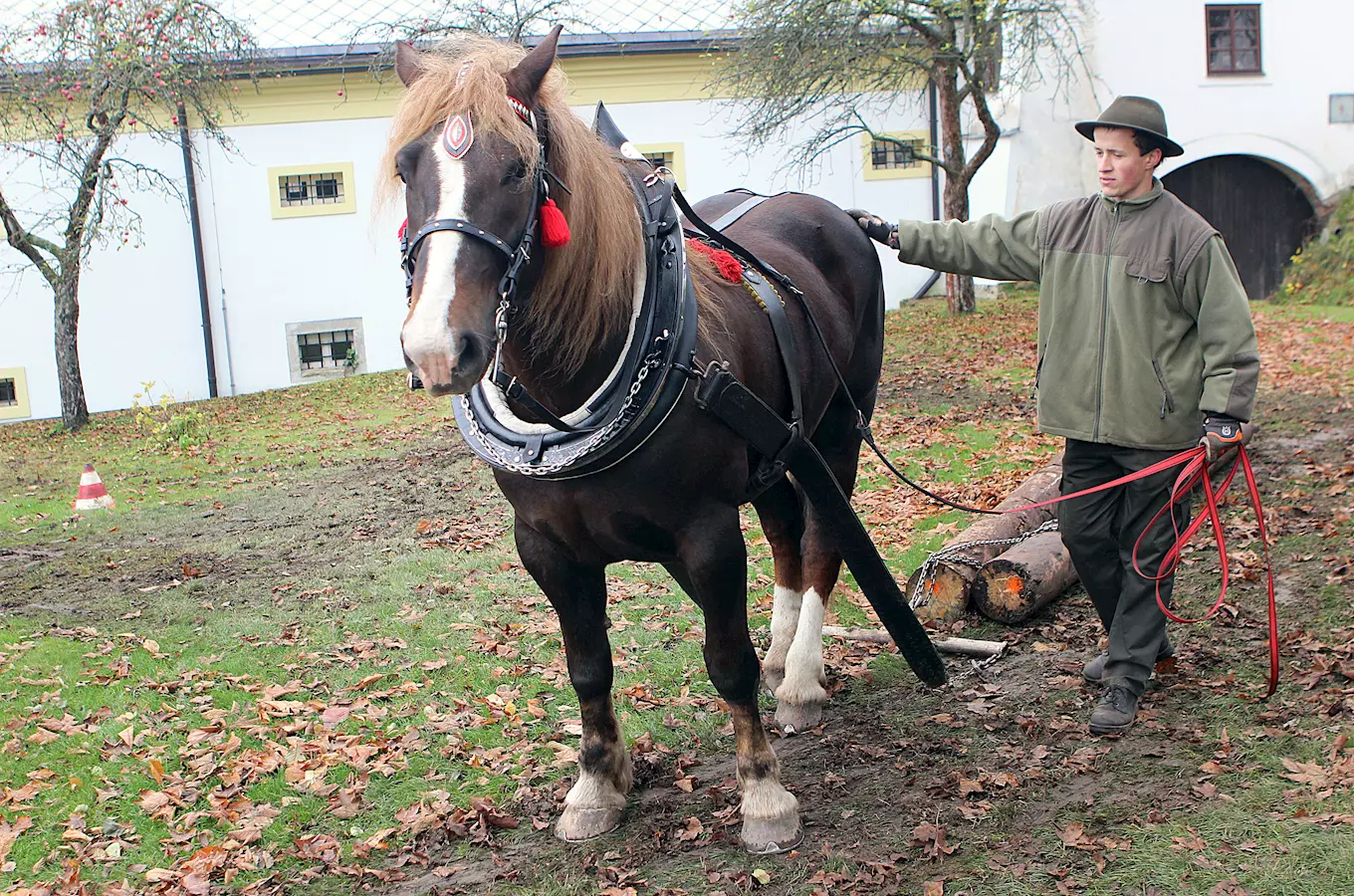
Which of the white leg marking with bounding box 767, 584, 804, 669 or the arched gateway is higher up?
the arched gateway

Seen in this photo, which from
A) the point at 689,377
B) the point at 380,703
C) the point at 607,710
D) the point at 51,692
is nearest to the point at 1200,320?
the point at 689,377

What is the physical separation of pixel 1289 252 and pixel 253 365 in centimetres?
1826

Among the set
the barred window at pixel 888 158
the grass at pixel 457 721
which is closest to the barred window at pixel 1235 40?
the barred window at pixel 888 158

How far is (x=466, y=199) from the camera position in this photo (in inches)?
93.0

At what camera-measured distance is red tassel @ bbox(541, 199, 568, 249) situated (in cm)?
254

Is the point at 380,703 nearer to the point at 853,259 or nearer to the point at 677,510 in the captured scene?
the point at 677,510

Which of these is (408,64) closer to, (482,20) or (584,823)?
(584,823)

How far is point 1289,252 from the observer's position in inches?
794

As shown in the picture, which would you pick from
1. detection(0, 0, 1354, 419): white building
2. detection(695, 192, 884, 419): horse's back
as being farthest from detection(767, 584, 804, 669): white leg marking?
detection(0, 0, 1354, 419): white building

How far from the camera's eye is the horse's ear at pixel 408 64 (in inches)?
105

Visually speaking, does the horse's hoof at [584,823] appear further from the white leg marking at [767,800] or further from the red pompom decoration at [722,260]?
the red pompom decoration at [722,260]

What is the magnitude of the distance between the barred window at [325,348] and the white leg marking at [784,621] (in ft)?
48.3

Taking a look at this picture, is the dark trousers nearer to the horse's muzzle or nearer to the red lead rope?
the red lead rope

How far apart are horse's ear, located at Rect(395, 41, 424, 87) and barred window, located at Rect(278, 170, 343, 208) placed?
15.7m
